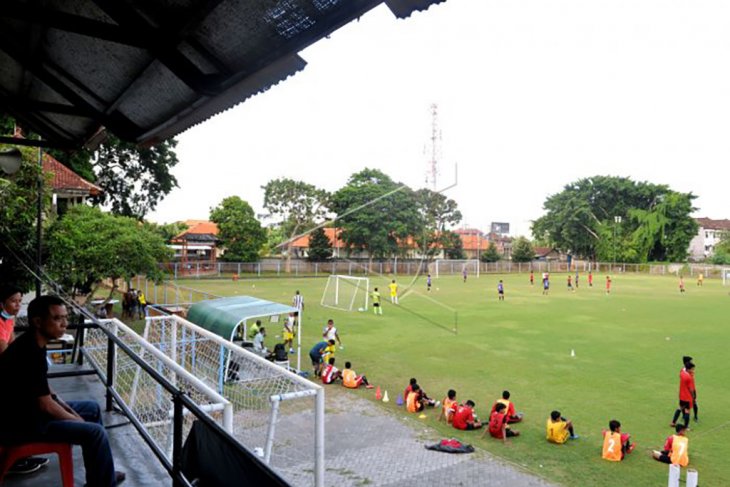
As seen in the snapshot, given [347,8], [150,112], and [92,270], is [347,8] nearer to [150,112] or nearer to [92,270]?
[150,112]

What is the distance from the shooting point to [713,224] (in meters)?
100

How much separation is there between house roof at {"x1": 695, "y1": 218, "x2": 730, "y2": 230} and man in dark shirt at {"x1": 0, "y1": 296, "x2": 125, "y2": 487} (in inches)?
4460

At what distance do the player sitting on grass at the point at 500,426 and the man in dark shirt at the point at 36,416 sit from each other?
7.30 metres


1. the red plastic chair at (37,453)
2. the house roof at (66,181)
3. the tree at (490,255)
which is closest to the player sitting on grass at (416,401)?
the red plastic chair at (37,453)

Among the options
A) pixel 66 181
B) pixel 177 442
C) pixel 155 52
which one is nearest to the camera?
pixel 177 442

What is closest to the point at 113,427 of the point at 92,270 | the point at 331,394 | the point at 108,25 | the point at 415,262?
the point at 108,25

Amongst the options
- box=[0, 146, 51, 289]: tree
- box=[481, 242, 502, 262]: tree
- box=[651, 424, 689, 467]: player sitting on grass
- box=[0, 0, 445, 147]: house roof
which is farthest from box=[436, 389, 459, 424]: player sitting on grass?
box=[481, 242, 502, 262]: tree

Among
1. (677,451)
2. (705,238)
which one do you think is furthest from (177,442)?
(705,238)

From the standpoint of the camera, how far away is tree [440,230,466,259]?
58.9 meters

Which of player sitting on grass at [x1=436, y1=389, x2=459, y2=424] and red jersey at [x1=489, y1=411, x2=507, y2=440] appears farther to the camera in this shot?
player sitting on grass at [x1=436, y1=389, x2=459, y2=424]

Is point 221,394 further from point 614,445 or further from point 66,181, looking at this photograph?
point 66,181

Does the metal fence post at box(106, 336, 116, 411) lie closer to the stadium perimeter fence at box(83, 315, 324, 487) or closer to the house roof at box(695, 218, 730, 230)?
the stadium perimeter fence at box(83, 315, 324, 487)

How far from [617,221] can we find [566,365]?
206 ft

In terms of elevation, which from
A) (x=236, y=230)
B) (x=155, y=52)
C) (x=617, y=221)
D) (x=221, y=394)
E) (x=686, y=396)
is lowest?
(x=686, y=396)
